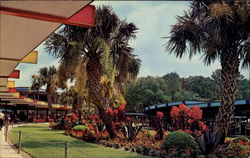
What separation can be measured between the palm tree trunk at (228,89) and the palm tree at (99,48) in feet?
18.6

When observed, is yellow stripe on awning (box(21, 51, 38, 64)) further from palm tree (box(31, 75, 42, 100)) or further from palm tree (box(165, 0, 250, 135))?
palm tree (box(31, 75, 42, 100))

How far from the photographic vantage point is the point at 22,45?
643 centimetres

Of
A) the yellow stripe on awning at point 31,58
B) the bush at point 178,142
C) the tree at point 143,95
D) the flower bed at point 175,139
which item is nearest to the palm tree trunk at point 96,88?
the flower bed at point 175,139

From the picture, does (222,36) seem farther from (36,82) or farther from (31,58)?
(36,82)

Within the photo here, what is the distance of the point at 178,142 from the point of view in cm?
1337

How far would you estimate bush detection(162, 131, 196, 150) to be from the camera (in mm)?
13344

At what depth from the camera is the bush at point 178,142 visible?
13.3m

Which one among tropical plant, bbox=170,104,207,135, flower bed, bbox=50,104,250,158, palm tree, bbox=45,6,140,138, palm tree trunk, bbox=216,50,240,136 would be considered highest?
palm tree, bbox=45,6,140,138

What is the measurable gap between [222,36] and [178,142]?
16.8 feet

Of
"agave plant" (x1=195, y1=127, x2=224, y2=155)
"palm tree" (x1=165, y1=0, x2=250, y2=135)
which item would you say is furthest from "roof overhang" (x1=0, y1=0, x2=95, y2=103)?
"palm tree" (x1=165, y1=0, x2=250, y2=135)

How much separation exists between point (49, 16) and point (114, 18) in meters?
14.1

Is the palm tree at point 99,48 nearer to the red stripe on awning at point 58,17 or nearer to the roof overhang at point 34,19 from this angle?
the roof overhang at point 34,19

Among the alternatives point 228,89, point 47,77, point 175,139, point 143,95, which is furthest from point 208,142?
point 143,95

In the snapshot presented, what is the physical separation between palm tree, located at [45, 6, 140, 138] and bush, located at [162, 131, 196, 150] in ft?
16.8
